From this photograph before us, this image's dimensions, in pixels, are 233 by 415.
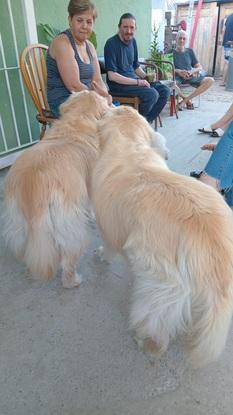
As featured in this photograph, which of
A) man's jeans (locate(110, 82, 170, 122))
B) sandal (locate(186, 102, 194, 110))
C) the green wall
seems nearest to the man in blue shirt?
man's jeans (locate(110, 82, 170, 122))

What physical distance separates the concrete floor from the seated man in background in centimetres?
429

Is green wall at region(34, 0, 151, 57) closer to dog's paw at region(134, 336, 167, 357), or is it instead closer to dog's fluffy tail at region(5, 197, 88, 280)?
dog's fluffy tail at region(5, 197, 88, 280)

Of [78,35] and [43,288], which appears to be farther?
[78,35]

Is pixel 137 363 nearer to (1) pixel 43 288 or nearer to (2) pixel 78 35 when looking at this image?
(1) pixel 43 288

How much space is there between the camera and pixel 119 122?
140cm

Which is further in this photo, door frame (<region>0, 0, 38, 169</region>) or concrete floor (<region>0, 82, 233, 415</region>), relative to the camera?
door frame (<region>0, 0, 38, 169</region>)

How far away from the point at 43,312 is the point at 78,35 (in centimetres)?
191

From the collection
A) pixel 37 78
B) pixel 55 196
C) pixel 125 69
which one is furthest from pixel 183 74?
pixel 55 196

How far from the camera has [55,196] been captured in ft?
4.29

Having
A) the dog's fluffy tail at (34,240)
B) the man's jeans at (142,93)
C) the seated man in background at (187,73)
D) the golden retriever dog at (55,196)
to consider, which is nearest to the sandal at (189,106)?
the seated man in background at (187,73)

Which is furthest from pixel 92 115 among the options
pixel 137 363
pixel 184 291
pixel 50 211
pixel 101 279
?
pixel 137 363

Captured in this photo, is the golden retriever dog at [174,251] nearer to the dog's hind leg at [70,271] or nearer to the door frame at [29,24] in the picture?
the dog's hind leg at [70,271]

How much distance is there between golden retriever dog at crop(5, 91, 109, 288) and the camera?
1315 mm

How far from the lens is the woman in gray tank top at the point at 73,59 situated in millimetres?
2113
